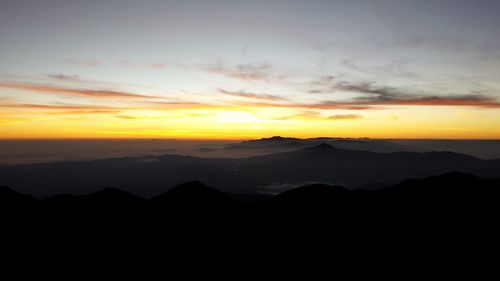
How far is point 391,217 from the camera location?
86.6m

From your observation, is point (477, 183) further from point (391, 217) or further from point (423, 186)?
point (391, 217)

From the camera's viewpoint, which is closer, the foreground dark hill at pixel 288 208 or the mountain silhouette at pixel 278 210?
the mountain silhouette at pixel 278 210

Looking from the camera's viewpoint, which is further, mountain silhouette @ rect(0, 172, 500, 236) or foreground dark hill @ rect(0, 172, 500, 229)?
foreground dark hill @ rect(0, 172, 500, 229)

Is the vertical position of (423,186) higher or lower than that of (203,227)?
higher

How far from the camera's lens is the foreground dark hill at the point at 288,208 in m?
85.8

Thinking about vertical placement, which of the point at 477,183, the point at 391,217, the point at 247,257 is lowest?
the point at 247,257

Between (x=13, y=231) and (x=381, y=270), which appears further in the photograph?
(x=13, y=231)

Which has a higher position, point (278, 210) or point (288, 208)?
point (288, 208)

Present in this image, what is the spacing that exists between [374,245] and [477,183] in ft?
149

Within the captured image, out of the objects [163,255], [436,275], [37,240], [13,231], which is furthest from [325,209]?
[13,231]

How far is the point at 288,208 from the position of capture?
98.8 m

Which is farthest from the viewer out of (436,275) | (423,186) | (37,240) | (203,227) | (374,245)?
(423,186)

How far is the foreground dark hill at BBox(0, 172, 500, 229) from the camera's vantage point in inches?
3376

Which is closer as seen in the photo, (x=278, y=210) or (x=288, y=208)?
(x=288, y=208)
